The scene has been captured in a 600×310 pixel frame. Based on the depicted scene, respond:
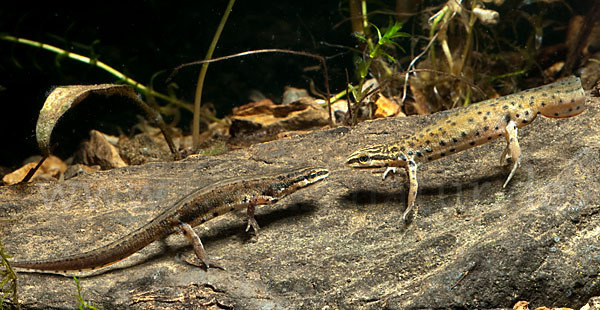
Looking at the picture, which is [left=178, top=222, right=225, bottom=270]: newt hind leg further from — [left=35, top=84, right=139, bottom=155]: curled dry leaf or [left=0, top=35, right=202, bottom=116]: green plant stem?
[left=0, top=35, right=202, bottom=116]: green plant stem

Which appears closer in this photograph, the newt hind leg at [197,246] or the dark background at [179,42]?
the newt hind leg at [197,246]

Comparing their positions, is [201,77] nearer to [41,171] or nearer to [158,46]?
[158,46]

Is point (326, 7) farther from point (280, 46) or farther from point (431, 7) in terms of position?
point (431, 7)

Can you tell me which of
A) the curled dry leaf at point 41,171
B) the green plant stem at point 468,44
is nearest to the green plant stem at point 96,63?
the curled dry leaf at point 41,171

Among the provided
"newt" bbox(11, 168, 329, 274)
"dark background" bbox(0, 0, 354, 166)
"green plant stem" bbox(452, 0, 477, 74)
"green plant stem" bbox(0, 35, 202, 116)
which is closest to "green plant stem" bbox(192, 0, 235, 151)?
"dark background" bbox(0, 0, 354, 166)

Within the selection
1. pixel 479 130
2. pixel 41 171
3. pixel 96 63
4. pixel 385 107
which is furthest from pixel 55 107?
pixel 385 107

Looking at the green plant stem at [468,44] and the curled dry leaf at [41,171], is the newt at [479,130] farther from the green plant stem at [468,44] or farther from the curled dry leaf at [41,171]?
the curled dry leaf at [41,171]
